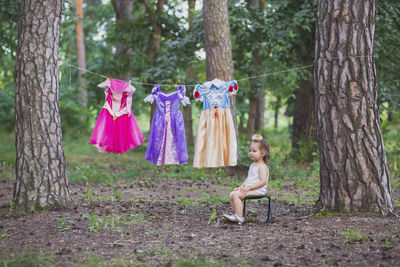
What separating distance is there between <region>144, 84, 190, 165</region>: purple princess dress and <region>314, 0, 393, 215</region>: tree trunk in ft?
7.18

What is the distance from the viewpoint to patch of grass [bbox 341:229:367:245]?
421 centimetres

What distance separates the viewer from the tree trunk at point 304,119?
12.0 meters

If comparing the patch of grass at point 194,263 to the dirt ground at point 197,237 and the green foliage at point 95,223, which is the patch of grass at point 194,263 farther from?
the green foliage at point 95,223

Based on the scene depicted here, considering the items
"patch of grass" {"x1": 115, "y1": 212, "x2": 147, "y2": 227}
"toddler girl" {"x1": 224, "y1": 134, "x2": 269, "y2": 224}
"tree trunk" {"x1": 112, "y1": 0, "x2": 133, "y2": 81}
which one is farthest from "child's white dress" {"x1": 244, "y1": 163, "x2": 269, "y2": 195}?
"tree trunk" {"x1": 112, "y1": 0, "x2": 133, "y2": 81}

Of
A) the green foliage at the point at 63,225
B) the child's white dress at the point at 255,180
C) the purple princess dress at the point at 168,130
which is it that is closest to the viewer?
the green foliage at the point at 63,225

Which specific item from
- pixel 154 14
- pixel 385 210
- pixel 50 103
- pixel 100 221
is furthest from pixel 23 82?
pixel 154 14

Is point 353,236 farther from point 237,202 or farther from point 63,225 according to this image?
point 63,225

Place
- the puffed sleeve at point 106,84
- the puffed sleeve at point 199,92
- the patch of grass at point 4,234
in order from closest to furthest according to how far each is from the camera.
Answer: the patch of grass at point 4,234 → the puffed sleeve at point 199,92 → the puffed sleeve at point 106,84

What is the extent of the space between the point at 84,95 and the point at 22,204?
13669 mm

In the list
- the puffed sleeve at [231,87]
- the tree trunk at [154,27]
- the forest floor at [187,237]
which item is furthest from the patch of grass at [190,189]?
the tree trunk at [154,27]

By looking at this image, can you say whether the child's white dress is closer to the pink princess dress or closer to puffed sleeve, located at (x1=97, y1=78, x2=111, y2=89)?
the pink princess dress

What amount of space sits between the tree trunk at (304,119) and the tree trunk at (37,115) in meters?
7.73

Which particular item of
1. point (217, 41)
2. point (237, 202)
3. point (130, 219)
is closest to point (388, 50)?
point (217, 41)

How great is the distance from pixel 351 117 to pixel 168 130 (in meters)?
2.73
